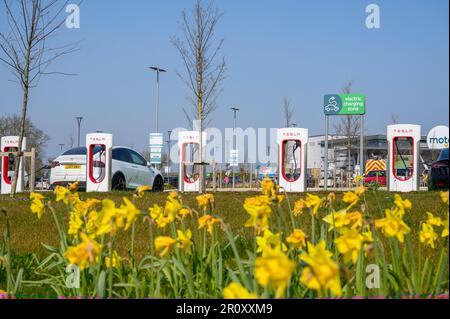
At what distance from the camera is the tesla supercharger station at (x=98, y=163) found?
1266 centimetres

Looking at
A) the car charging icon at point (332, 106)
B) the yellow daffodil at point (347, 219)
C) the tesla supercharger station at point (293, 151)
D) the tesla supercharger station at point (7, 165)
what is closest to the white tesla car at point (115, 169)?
the tesla supercharger station at point (7, 165)

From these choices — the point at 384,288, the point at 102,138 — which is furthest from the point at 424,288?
the point at 102,138

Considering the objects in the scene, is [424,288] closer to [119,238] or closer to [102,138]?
[119,238]

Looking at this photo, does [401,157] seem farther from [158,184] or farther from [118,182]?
[118,182]

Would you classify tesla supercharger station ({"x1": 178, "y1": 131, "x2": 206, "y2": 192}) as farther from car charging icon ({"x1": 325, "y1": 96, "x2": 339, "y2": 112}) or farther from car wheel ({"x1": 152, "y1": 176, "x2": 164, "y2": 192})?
car charging icon ({"x1": 325, "y1": 96, "x2": 339, "y2": 112})

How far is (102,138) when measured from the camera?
13320 mm

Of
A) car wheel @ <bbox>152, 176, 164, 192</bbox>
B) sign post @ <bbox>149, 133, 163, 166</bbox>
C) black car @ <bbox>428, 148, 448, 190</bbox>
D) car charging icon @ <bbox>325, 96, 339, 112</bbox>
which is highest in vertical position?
car charging icon @ <bbox>325, 96, 339, 112</bbox>

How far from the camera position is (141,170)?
517 inches

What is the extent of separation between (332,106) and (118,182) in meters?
9.15

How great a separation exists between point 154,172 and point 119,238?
9.17m

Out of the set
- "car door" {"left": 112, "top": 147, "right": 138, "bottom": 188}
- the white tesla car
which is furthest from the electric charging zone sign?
"car door" {"left": 112, "top": 147, "right": 138, "bottom": 188}

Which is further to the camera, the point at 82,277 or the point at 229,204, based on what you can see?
the point at 229,204

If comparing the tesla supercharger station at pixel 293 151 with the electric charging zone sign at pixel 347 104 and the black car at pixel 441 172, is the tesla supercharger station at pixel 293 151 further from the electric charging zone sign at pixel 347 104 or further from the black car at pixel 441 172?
the black car at pixel 441 172

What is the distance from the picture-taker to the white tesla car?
12070 mm
